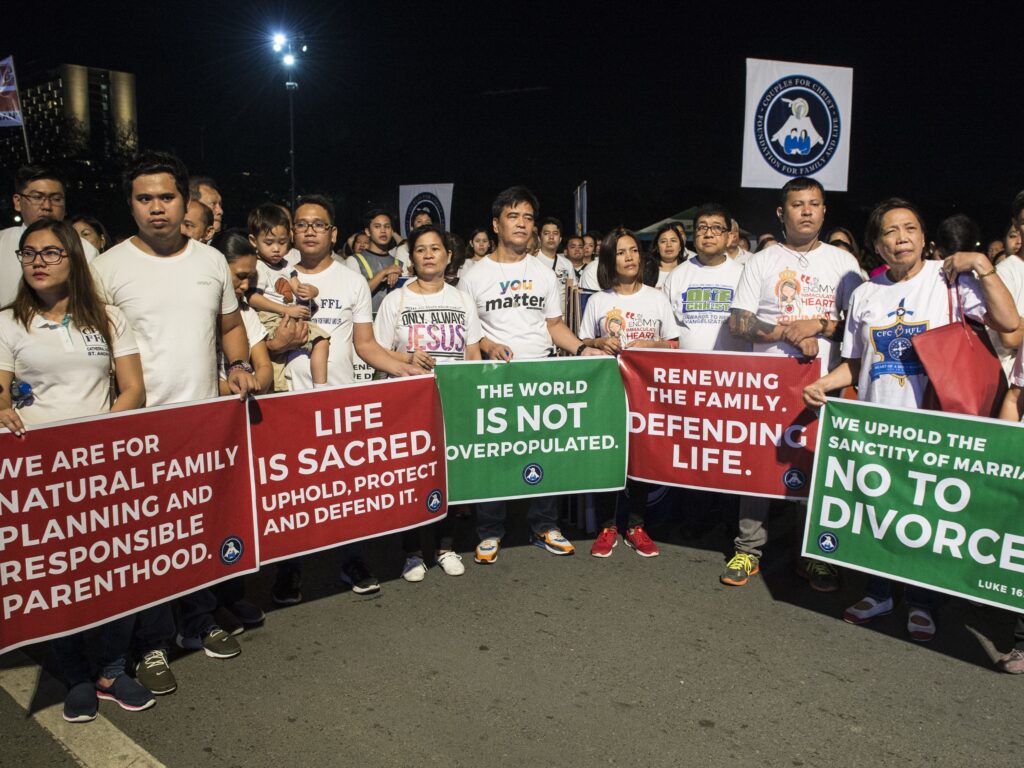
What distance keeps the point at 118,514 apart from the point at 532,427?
2329mm

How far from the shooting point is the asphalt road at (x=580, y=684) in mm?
2975

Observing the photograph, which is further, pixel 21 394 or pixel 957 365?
pixel 957 365

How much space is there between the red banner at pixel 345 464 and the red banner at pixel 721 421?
4.23 feet

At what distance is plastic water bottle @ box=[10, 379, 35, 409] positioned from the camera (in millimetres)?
3152

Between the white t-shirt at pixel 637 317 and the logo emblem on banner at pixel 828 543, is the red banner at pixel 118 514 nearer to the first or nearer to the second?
the white t-shirt at pixel 637 317

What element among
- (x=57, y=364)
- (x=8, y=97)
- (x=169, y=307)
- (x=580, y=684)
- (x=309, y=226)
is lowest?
(x=580, y=684)

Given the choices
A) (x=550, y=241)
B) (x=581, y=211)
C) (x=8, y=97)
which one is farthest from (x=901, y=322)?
(x=8, y=97)

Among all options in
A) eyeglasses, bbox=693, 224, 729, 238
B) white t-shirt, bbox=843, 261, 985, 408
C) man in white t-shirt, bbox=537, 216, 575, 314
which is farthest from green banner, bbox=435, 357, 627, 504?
man in white t-shirt, bbox=537, 216, 575, 314

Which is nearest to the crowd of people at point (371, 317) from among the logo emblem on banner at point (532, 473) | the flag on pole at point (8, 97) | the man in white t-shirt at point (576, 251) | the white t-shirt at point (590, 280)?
the logo emblem on banner at point (532, 473)

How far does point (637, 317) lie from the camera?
5.18 meters

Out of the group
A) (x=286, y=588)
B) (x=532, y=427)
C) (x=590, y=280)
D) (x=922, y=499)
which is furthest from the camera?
(x=590, y=280)

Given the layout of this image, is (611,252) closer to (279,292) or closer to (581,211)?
(279,292)

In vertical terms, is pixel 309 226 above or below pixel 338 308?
above

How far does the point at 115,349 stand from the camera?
3.33m
